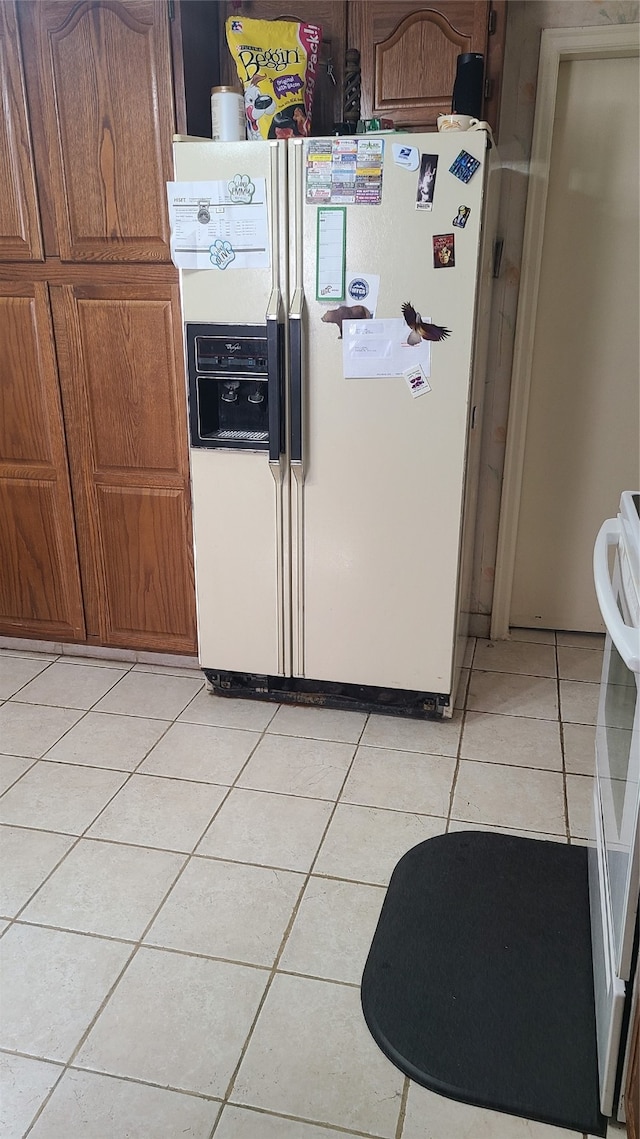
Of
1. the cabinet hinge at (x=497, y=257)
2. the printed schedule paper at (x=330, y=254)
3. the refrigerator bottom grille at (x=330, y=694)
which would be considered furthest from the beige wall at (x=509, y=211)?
the printed schedule paper at (x=330, y=254)

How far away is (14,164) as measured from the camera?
2678mm

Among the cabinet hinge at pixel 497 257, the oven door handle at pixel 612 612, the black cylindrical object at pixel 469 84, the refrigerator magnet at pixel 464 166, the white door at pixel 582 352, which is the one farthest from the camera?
the cabinet hinge at pixel 497 257

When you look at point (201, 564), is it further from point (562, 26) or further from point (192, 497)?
point (562, 26)

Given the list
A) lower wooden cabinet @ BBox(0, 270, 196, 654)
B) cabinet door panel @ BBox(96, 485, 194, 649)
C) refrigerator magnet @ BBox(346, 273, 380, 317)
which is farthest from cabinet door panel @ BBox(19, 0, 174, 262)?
cabinet door panel @ BBox(96, 485, 194, 649)

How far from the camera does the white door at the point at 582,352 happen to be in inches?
111

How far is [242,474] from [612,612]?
149 cm

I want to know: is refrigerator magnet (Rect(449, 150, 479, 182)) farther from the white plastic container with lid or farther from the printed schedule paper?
the white plastic container with lid

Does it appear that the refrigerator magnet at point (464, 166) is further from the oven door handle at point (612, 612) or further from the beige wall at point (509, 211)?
the oven door handle at point (612, 612)

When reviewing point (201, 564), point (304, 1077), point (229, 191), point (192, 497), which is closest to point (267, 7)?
point (229, 191)

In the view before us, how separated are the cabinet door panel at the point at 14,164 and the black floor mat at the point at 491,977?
230cm

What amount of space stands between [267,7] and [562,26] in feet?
3.18

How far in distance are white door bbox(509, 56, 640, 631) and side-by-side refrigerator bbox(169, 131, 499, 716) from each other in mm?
434

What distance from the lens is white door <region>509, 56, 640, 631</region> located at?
2809 mm

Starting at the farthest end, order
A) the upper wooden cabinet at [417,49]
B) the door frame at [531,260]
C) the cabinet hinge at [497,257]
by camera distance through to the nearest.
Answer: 1. the cabinet hinge at [497,257]
2. the door frame at [531,260]
3. the upper wooden cabinet at [417,49]
